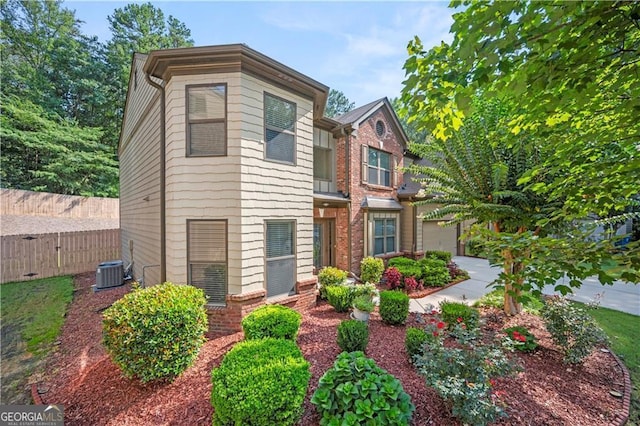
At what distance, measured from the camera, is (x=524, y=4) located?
228 cm

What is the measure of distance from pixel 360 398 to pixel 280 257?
153 inches

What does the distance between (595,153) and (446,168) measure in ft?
11.0

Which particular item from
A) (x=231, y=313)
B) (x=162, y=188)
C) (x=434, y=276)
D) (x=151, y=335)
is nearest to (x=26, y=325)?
(x=162, y=188)

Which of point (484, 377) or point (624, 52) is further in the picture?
point (484, 377)

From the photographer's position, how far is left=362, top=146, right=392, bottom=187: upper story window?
10.6 meters

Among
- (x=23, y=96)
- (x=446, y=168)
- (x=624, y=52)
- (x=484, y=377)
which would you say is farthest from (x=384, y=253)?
(x=23, y=96)

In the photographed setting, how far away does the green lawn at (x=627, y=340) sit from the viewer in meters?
3.80

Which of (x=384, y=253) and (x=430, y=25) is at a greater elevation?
(x=430, y=25)

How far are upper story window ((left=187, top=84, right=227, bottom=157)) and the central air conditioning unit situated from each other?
6.42 metres

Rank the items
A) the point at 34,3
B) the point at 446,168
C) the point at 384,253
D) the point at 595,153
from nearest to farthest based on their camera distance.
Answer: the point at 595,153, the point at 446,168, the point at 384,253, the point at 34,3

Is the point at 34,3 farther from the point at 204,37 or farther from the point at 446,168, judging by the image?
the point at 446,168

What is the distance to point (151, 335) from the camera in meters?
3.71

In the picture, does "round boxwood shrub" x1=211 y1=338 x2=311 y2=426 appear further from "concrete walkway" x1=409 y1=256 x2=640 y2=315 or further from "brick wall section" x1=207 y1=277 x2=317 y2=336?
"concrete walkway" x1=409 y1=256 x2=640 y2=315

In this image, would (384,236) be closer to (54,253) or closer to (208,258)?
(208,258)
